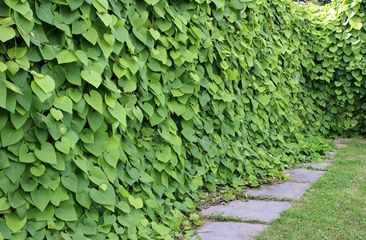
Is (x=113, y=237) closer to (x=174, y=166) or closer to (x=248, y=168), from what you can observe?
(x=174, y=166)

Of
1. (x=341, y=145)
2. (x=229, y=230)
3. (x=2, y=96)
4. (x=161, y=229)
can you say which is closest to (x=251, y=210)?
(x=229, y=230)

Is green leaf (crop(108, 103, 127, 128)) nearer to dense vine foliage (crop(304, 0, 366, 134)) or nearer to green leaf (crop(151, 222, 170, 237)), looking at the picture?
green leaf (crop(151, 222, 170, 237))

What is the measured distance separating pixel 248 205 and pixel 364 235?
88 centimetres

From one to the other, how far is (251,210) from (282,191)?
0.57m

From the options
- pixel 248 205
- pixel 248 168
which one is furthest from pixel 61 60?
A: pixel 248 168

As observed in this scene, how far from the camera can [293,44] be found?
587 cm

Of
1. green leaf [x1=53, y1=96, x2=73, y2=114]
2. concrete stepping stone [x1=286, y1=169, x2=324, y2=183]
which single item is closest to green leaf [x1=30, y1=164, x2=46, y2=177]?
green leaf [x1=53, y1=96, x2=73, y2=114]

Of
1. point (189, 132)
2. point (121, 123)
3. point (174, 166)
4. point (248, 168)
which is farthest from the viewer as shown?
point (248, 168)

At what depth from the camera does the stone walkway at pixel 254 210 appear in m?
3.19

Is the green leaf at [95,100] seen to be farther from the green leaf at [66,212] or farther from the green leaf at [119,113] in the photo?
the green leaf at [66,212]

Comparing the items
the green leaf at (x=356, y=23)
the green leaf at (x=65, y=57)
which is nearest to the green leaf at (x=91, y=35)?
the green leaf at (x=65, y=57)

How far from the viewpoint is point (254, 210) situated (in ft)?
11.9

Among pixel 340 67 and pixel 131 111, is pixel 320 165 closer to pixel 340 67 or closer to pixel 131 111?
pixel 340 67

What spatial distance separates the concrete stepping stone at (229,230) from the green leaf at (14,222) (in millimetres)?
1153
